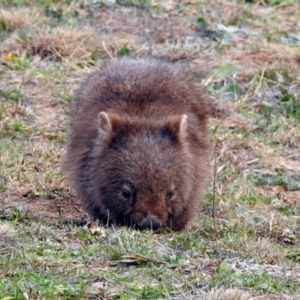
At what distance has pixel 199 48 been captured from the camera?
11680mm

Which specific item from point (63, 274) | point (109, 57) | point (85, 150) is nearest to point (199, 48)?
point (109, 57)

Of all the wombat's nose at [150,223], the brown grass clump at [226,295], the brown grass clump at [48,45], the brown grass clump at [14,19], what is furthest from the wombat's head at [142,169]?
the brown grass clump at [14,19]

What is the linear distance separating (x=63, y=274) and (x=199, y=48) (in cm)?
677

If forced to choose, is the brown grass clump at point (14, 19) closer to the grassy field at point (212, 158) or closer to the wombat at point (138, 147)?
the grassy field at point (212, 158)

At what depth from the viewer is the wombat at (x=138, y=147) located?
6.73 metres

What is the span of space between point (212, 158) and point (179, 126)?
6.12 feet

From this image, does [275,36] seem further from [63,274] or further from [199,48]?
[63,274]

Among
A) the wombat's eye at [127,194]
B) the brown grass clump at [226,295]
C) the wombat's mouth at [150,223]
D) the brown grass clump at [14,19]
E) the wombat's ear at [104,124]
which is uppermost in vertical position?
the brown grass clump at [226,295]

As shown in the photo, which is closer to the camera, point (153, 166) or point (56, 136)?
point (153, 166)

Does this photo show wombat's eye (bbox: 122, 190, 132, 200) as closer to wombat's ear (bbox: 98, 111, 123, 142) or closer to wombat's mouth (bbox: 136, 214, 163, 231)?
wombat's mouth (bbox: 136, 214, 163, 231)

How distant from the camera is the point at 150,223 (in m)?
6.58

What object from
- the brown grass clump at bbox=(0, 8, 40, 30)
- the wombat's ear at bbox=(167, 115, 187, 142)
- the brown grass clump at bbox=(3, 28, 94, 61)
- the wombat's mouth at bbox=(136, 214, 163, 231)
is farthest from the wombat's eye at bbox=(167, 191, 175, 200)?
the brown grass clump at bbox=(0, 8, 40, 30)

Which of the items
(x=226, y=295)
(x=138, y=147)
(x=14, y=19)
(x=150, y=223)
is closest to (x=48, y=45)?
(x=14, y=19)

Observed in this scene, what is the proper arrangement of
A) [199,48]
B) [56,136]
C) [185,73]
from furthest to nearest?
[199,48], [56,136], [185,73]
